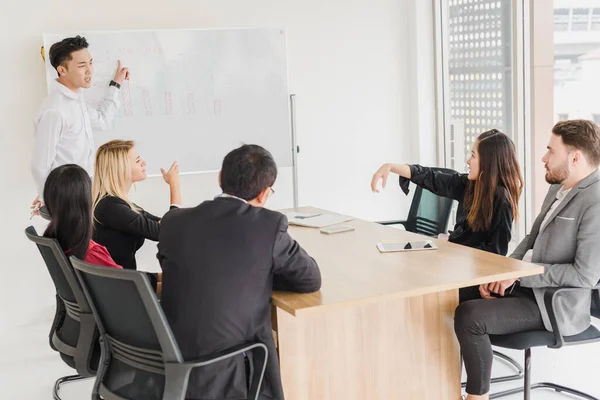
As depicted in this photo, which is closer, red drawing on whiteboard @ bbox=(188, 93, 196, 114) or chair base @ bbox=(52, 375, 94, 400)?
chair base @ bbox=(52, 375, 94, 400)

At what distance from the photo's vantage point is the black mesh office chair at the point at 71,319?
261cm

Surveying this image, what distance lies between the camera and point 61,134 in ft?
14.2

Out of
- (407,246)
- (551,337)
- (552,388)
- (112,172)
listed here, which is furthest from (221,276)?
(552,388)

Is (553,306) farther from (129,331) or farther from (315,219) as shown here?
(129,331)

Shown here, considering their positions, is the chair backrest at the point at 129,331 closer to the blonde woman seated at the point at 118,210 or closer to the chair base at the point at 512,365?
the blonde woman seated at the point at 118,210


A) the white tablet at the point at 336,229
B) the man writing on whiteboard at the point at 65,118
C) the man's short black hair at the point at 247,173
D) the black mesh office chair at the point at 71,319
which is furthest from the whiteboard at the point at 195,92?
the man's short black hair at the point at 247,173

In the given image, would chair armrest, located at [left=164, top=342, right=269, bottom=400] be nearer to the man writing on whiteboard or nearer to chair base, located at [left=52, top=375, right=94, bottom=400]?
chair base, located at [left=52, top=375, right=94, bottom=400]

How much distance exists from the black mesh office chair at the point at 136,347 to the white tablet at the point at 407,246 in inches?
35.7

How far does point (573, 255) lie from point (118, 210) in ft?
6.05

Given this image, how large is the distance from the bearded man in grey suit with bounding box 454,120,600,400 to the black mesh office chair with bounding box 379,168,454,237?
1.08m

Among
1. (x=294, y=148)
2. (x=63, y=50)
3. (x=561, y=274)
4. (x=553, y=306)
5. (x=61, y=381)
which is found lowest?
(x=61, y=381)

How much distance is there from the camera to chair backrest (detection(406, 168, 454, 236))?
4.04 meters

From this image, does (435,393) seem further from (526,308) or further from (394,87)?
(394,87)

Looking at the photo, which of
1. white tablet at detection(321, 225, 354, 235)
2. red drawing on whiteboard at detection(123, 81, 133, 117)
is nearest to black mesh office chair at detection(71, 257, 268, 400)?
white tablet at detection(321, 225, 354, 235)
